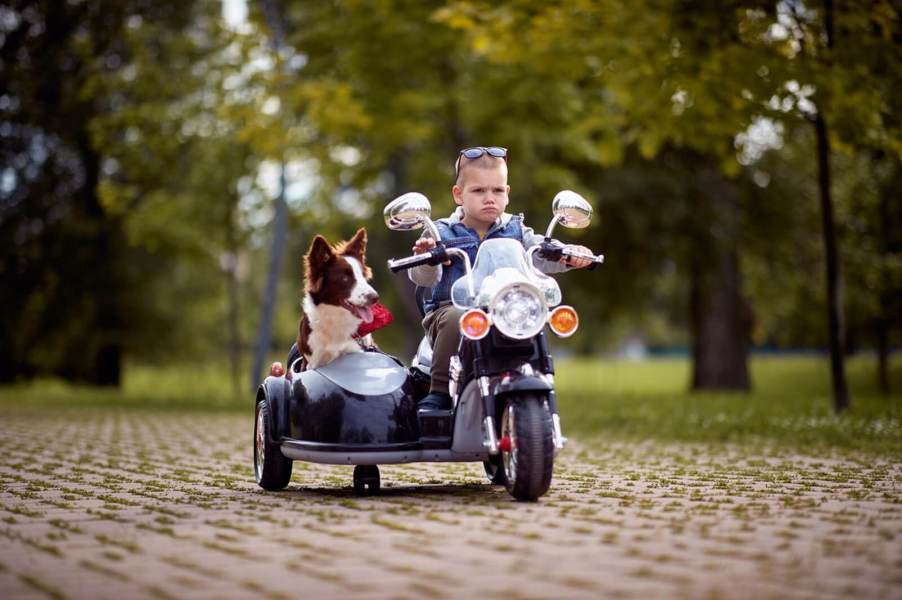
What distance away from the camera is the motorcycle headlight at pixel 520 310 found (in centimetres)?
595

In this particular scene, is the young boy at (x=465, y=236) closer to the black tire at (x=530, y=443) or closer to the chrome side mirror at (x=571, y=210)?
the chrome side mirror at (x=571, y=210)

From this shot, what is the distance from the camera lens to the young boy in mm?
6512

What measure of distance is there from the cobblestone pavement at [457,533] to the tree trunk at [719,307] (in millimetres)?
15748

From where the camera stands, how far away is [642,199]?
24.0 m

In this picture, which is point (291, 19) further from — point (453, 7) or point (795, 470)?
point (795, 470)

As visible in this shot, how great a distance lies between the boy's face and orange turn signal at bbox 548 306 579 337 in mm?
920

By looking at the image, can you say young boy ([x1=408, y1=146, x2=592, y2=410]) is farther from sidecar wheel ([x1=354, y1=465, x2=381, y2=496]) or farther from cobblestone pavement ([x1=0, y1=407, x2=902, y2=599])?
cobblestone pavement ([x1=0, y1=407, x2=902, y2=599])

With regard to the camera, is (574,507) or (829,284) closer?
(574,507)

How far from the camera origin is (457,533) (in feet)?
16.6

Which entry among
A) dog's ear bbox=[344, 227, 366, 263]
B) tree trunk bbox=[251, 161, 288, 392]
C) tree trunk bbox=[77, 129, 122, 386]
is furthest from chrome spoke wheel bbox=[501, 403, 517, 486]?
tree trunk bbox=[77, 129, 122, 386]

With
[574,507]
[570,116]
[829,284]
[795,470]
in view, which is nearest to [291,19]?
[570,116]

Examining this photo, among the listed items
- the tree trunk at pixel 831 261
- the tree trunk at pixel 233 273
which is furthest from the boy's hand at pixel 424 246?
the tree trunk at pixel 233 273

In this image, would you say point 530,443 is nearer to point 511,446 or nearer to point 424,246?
point 511,446

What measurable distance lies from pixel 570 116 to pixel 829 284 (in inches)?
311
